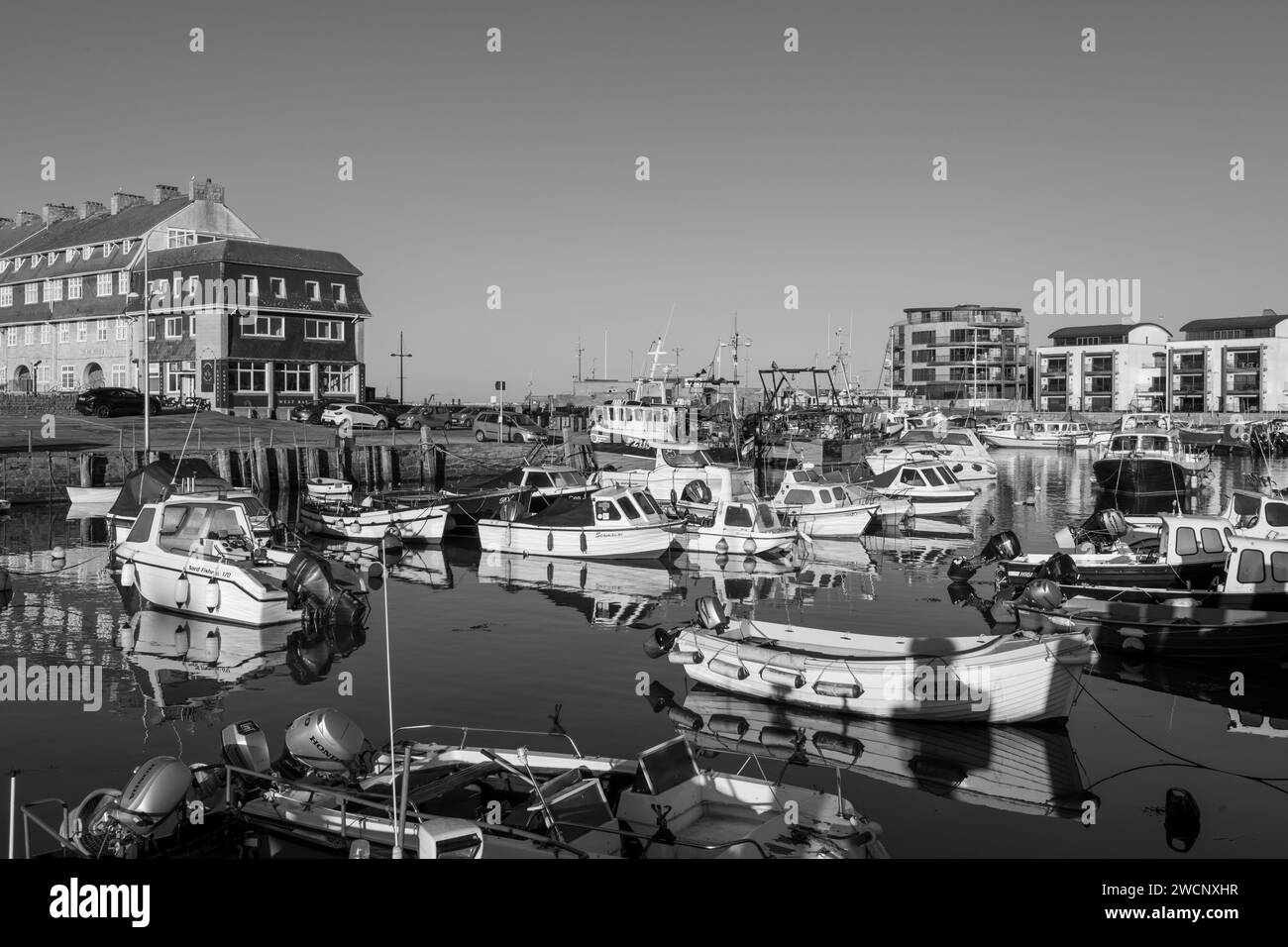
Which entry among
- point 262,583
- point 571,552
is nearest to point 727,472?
point 571,552

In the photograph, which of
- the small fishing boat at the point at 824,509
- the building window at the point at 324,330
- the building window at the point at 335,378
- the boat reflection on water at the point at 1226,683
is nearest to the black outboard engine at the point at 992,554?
the boat reflection on water at the point at 1226,683

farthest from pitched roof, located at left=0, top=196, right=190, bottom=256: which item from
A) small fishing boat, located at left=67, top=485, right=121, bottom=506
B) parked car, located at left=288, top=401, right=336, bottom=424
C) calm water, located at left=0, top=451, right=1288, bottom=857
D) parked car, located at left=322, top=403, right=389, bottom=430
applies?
calm water, located at left=0, top=451, right=1288, bottom=857

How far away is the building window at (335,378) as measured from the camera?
7262 centimetres

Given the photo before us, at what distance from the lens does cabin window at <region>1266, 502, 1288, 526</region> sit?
26.0 metres

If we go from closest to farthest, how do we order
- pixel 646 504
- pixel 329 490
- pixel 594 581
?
pixel 594 581, pixel 646 504, pixel 329 490

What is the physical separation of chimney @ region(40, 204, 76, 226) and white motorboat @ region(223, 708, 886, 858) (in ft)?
271

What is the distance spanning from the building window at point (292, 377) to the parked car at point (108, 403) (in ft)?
27.1

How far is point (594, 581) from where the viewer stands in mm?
32469

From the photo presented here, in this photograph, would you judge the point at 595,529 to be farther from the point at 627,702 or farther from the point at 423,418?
the point at 423,418

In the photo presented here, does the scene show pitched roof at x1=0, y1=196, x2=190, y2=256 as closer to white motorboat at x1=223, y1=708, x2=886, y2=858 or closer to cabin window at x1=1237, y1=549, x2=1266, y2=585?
white motorboat at x1=223, y1=708, x2=886, y2=858

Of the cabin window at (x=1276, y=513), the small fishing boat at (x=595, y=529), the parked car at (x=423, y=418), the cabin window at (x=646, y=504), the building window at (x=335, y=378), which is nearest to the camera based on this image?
the cabin window at (x=1276, y=513)

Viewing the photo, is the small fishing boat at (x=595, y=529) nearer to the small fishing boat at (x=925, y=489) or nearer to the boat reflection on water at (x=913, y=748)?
the boat reflection on water at (x=913, y=748)

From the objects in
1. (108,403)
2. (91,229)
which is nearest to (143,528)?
(108,403)

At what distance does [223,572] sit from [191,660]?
2872 mm
